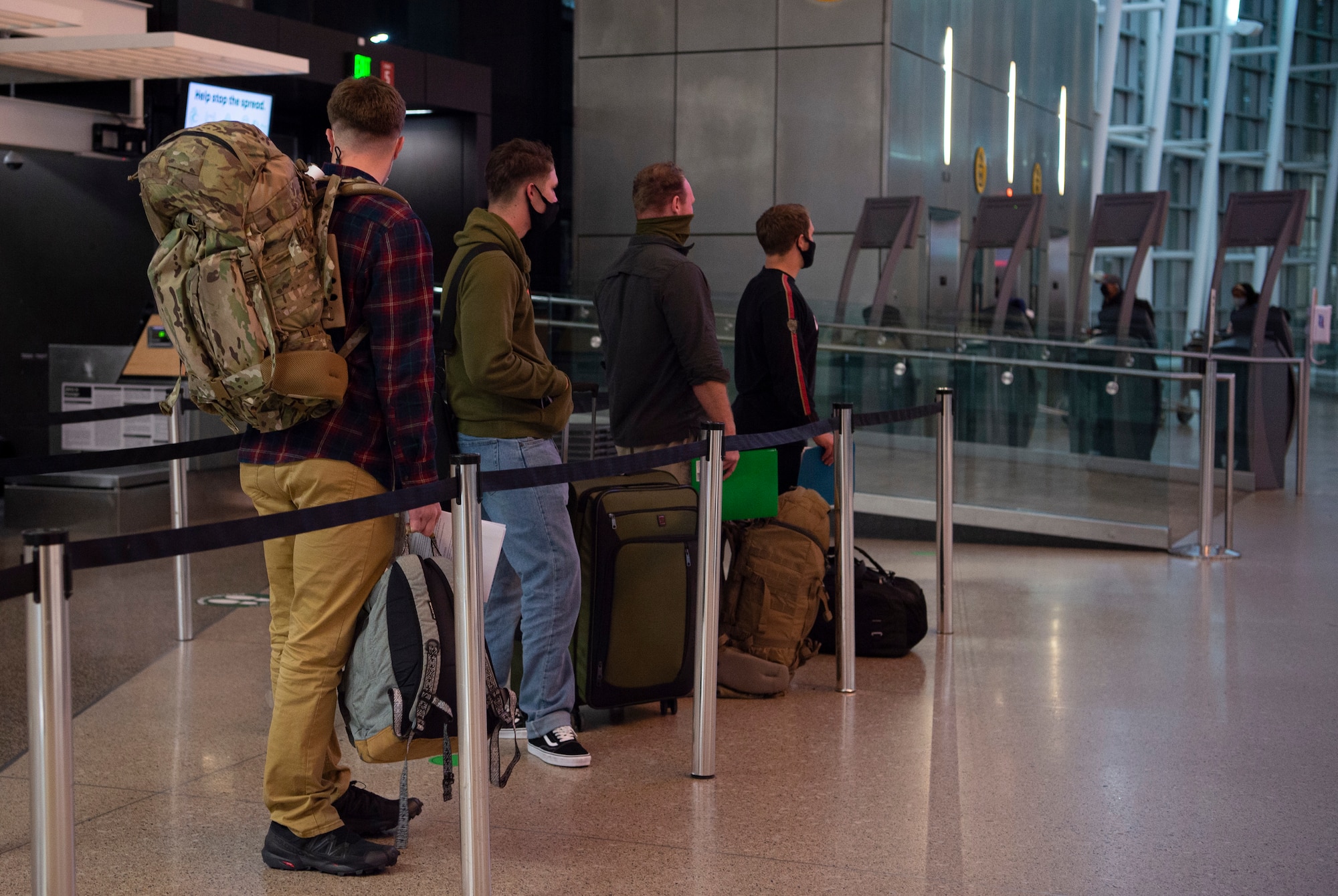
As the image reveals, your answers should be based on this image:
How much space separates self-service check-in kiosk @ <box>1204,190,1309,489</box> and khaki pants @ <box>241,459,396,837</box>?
28.0 ft

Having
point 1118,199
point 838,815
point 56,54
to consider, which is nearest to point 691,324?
point 838,815

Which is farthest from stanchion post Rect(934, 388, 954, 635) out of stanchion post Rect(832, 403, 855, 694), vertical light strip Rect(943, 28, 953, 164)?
vertical light strip Rect(943, 28, 953, 164)

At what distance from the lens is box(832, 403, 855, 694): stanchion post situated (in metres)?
4.23

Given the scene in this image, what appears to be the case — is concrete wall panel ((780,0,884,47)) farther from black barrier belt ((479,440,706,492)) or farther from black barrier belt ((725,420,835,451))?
black barrier belt ((479,440,706,492))

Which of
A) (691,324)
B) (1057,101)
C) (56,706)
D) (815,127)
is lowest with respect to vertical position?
(56,706)

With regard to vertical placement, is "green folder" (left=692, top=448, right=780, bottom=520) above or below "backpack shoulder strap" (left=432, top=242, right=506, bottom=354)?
below

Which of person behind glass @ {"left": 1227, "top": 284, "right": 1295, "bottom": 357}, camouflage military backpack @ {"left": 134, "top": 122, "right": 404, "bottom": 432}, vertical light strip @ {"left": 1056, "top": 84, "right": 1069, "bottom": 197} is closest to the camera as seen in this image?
camouflage military backpack @ {"left": 134, "top": 122, "right": 404, "bottom": 432}

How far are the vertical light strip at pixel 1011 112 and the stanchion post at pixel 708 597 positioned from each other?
46.0 feet

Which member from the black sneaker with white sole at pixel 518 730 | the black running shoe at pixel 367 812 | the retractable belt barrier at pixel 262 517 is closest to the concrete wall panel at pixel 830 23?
the retractable belt barrier at pixel 262 517

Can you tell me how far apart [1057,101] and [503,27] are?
25.1ft

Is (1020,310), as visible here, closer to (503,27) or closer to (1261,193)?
(1261,193)

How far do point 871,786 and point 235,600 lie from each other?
321 cm

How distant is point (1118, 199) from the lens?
40.9 ft

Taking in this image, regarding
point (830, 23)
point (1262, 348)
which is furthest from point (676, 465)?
point (830, 23)
